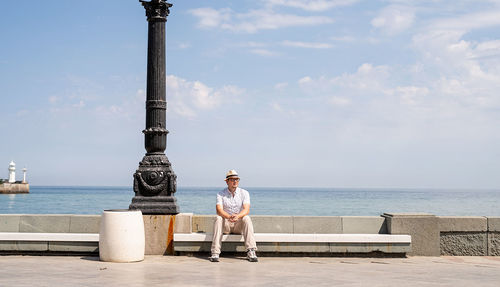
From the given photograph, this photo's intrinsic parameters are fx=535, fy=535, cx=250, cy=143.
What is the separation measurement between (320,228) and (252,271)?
263 cm

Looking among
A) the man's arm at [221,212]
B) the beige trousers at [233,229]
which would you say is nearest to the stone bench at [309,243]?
the beige trousers at [233,229]

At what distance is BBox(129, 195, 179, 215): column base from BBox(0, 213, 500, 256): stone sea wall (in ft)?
0.36

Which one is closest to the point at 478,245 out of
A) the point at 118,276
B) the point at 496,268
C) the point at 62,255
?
the point at 496,268

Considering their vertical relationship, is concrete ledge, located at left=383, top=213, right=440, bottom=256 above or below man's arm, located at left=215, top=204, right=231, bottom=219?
below

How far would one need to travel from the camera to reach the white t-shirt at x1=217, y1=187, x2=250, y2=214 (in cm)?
875

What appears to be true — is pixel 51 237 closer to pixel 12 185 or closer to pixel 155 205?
pixel 155 205

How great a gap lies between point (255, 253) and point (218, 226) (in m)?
0.74

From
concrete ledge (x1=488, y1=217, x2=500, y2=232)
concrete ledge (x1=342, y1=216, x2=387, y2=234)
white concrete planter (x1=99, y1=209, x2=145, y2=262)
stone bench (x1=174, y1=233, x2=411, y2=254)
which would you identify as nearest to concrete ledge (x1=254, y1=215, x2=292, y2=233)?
stone bench (x1=174, y1=233, x2=411, y2=254)

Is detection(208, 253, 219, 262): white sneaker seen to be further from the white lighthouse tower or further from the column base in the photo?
the white lighthouse tower

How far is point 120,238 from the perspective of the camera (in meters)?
8.06

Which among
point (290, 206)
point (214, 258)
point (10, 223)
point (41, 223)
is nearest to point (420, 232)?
point (214, 258)

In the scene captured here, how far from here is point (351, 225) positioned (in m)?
9.55

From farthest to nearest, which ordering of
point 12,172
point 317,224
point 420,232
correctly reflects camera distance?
1. point 12,172
2. point 317,224
3. point 420,232

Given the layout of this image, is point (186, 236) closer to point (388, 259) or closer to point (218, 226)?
point (218, 226)
